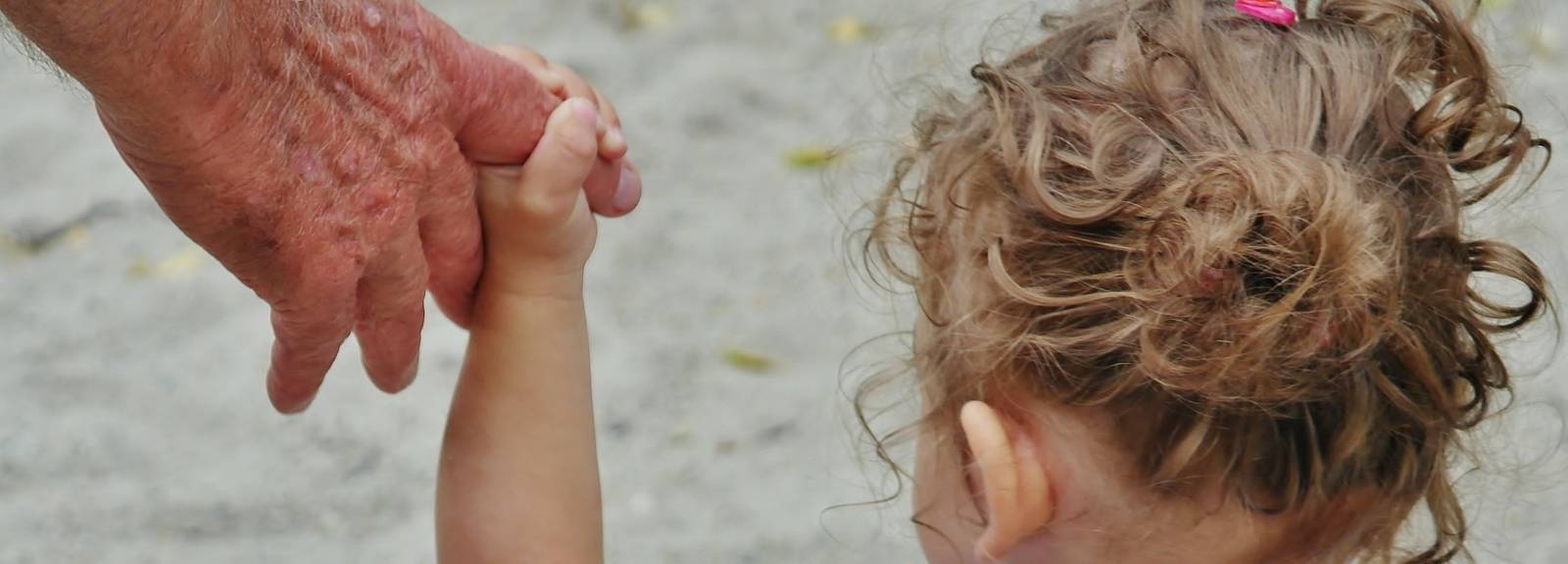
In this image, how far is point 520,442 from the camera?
1609 mm

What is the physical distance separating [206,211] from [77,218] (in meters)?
2.05

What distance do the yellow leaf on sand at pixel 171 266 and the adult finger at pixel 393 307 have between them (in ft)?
5.38

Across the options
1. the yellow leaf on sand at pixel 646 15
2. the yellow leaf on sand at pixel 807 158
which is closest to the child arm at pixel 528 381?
the yellow leaf on sand at pixel 807 158

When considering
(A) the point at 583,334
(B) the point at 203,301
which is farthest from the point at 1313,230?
(B) the point at 203,301

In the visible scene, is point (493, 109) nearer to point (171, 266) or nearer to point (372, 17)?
point (372, 17)

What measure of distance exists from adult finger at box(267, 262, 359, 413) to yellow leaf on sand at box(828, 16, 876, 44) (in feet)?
8.05

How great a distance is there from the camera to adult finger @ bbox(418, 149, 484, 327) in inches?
61.1

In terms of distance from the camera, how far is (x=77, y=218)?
3275mm

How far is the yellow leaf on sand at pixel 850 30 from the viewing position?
3902 millimetres

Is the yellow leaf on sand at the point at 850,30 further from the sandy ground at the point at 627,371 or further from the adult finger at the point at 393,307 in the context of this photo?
the adult finger at the point at 393,307

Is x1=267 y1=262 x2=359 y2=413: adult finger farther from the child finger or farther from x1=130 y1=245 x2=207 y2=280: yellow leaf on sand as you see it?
x1=130 y1=245 x2=207 y2=280: yellow leaf on sand

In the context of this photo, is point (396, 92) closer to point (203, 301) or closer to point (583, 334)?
point (583, 334)

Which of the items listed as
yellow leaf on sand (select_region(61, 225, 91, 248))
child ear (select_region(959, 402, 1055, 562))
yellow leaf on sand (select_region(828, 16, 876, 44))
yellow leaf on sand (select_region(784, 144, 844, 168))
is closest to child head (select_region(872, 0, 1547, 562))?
child ear (select_region(959, 402, 1055, 562))

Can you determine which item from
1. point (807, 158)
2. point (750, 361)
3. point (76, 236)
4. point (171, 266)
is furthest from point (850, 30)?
point (76, 236)
